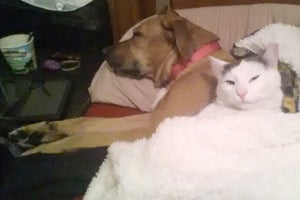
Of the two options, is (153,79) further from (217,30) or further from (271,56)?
(271,56)

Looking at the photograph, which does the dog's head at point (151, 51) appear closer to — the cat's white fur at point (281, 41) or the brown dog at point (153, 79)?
the brown dog at point (153, 79)

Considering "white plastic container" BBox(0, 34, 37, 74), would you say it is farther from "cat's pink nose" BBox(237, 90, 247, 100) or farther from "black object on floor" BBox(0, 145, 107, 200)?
"cat's pink nose" BBox(237, 90, 247, 100)

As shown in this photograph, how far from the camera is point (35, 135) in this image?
1.56 meters

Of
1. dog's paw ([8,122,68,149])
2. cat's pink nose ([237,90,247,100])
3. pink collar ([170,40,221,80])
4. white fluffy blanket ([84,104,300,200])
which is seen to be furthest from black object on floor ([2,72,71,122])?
cat's pink nose ([237,90,247,100])

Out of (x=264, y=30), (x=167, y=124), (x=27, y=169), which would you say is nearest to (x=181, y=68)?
(x=264, y=30)

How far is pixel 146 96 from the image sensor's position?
1.72 m

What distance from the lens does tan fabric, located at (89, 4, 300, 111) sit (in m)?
1.71

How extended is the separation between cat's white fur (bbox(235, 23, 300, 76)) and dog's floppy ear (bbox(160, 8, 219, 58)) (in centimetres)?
14

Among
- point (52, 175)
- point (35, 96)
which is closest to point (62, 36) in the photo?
point (35, 96)

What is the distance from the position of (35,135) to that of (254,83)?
831mm

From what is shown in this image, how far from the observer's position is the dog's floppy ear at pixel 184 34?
5.12ft

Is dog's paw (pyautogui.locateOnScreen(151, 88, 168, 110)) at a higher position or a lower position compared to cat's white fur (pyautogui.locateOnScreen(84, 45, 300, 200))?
lower

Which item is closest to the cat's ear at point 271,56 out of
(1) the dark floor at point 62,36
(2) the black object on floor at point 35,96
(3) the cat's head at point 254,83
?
(3) the cat's head at point 254,83

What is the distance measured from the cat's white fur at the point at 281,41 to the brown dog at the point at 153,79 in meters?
0.10
